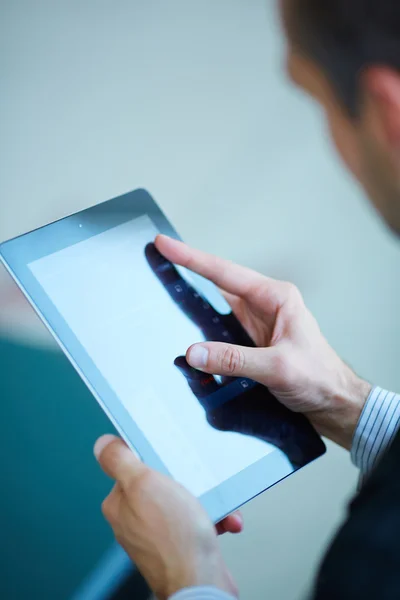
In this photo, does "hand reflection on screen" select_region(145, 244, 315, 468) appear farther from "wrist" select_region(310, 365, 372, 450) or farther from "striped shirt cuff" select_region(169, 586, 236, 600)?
"striped shirt cuff" select_region(169, 586, 236, 600)

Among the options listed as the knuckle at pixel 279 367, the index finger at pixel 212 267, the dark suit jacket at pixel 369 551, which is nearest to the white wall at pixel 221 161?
the index finger at pixel 212 267

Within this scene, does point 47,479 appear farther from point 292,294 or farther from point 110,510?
point 292,294

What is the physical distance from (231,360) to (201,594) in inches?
8.0

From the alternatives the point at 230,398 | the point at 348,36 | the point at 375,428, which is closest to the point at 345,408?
the point at 375,428

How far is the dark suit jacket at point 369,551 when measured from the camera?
40 centimetres

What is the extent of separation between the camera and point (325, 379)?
0.65 m

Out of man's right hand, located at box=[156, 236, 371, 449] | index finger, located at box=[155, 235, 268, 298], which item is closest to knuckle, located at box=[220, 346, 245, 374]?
man's right hand, located at box=[156, 236, 371, 449]

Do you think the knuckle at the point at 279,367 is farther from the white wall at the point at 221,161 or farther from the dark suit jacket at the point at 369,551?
the white wall at the point at 221,161

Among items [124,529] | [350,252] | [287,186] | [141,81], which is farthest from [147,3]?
[124,529]

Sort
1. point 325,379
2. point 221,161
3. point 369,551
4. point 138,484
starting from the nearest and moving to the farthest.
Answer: point 369,551 → point 138,484 → point 325,379 → point 221,161

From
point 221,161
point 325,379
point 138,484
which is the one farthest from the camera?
point 221,161

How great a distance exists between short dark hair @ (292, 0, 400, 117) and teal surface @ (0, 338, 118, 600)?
0.43 metres

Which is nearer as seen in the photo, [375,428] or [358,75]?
[358,75]

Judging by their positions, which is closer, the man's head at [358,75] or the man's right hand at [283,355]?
the man's head at [358,75]
